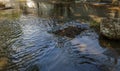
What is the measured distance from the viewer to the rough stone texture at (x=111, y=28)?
35.0ft

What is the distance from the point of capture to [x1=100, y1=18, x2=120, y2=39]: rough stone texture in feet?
35.0

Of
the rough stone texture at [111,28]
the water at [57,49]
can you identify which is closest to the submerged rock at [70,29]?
the water at [57,49]

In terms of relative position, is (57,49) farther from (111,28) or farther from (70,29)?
(70,29)

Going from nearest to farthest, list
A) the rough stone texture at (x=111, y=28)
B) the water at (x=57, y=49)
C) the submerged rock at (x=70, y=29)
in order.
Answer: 1. the water at (x=57, y=49)
2. the rough stone texture at (x=111, y=28)
3. the submerged rock at (x=70, y=29)

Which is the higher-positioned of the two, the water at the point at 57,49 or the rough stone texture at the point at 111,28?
the rough stone texture at the point at 111,28

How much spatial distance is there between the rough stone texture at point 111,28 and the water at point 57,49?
36 centimetres

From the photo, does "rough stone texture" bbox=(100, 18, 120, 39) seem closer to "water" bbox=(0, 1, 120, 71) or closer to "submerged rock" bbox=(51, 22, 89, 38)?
"water" bbox=(0, 1, 120, 71)

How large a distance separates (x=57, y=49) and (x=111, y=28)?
3.44 m

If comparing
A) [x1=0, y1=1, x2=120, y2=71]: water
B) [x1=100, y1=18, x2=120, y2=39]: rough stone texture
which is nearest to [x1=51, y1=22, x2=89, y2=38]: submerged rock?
[x1=0, y1=1, x2=120, y2=71]: water

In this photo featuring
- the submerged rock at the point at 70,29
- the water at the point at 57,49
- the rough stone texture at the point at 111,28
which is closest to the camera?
the water at the point at 57,49

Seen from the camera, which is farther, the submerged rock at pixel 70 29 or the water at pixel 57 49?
the submerged rock at pixel 70 29

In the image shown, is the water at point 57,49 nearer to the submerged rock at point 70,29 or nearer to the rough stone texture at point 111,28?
the submerged rock at point 70,29

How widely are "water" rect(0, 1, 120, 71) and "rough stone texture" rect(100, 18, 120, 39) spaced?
0.36 metres

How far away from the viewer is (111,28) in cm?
1091
